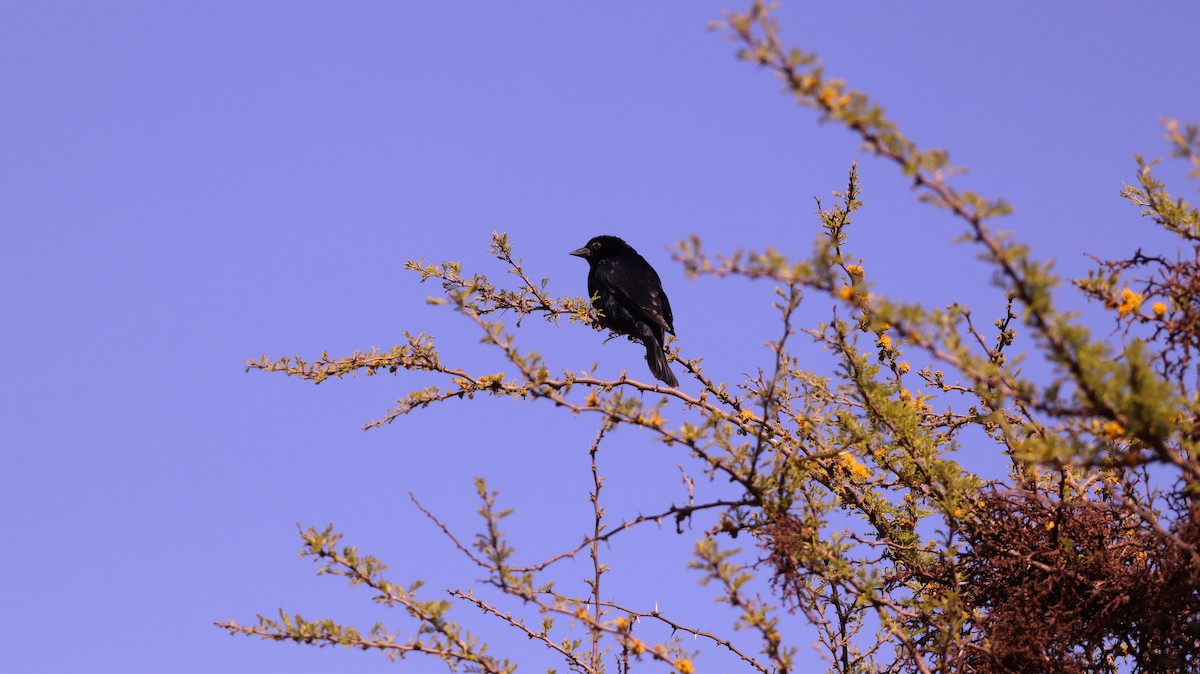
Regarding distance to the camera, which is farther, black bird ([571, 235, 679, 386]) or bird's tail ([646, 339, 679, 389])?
black bird ([571, 235, 679, 386])

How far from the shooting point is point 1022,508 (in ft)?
12.1

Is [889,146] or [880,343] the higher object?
[880,343]

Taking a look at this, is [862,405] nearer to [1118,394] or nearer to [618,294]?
[1118,394]

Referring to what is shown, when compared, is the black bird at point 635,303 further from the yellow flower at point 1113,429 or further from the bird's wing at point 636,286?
the yellow flower at point 1113,429

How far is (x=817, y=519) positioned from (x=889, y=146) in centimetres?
142

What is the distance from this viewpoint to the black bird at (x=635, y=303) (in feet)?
23.1

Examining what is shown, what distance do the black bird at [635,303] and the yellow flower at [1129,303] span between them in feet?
11.9

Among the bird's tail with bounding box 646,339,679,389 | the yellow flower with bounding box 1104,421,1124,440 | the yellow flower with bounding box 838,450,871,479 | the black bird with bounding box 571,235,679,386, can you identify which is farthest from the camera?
the black bird with bounding box 571,235,679,386

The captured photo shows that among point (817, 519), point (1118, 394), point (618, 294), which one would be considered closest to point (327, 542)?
point (817, 519)

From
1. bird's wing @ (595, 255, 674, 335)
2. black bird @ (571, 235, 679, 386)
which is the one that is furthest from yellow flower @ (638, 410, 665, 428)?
bird's wing @ (595, 255, 674, 335)

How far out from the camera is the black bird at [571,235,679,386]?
7035 mm

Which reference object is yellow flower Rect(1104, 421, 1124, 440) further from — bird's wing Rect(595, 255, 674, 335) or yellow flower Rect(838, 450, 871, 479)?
bird's wing Rect(595, 255, 674, 335)

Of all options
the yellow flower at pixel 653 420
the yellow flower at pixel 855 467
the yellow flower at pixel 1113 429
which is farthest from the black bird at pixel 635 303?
the yellow flower at pixel 1113 429

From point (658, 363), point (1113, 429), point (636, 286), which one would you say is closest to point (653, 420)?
point (1113, 429)
